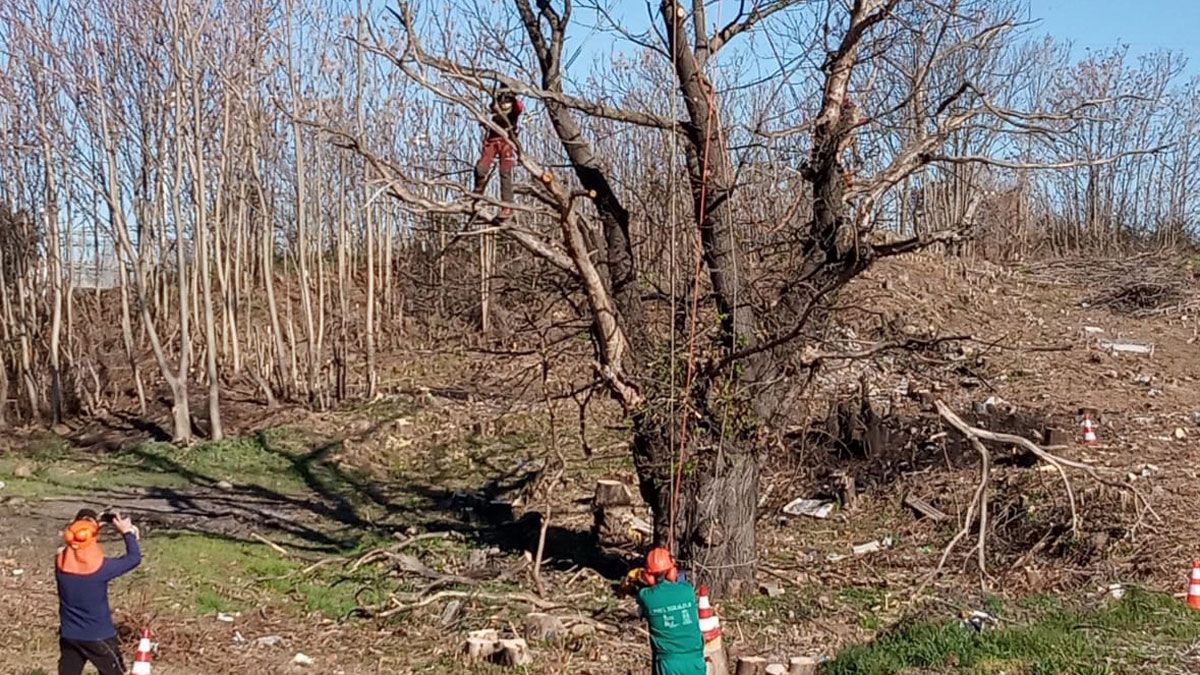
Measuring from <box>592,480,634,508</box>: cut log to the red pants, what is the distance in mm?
4079

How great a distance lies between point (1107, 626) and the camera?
8602mm

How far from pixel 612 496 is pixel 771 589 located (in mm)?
2946

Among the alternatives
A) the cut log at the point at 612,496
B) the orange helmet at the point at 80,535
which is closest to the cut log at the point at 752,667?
the orange helmet at the point at 80,535

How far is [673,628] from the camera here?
6.93 meters

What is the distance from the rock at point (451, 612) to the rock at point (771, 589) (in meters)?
2.67

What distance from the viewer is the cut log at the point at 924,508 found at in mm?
12289

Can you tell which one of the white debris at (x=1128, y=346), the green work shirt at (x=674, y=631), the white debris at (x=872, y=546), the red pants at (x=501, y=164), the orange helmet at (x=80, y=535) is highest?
the red pants at (x=501, y=164)

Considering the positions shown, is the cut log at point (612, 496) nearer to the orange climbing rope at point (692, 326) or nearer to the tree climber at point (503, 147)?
the orange climbing rope at point (692, 326)

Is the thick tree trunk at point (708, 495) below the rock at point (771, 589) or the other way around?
the other way around

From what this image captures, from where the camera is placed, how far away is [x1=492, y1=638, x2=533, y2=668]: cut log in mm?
8914

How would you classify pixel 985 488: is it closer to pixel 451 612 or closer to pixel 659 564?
pixel 659 564

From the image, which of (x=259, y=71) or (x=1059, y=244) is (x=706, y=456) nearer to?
(x=259, y=71)

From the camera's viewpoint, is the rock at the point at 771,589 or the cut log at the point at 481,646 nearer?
the cut log at the point at 481,646

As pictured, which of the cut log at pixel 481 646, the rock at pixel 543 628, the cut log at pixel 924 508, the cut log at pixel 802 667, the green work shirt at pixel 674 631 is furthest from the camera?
the cut log at pixel 924 508
